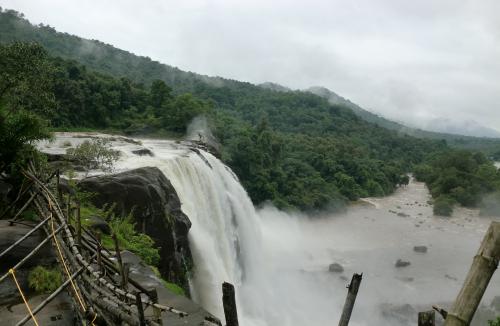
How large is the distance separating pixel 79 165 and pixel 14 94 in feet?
14.8

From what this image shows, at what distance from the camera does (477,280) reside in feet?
7.85

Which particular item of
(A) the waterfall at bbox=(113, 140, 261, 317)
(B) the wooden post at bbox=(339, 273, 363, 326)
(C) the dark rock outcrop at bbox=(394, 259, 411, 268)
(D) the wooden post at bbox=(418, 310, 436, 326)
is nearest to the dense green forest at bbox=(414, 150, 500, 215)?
(C) the dark rock outcrop at bbox=(394, 259, 411, 268)

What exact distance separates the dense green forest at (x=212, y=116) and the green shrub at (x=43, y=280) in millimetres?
3518

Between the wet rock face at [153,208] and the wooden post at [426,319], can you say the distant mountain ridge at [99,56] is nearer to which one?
the wet rock face at [153,208]

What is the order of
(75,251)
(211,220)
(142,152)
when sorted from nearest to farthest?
(75,251) → (211,220) → (142,152)

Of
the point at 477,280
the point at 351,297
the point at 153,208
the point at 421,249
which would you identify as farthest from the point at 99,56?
the point at 477,280

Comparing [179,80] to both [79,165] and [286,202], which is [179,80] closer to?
[286,202]

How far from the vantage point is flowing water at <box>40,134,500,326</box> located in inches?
726

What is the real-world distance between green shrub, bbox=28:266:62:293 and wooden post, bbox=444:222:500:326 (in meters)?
6.84

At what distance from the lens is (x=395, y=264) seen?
107 feet

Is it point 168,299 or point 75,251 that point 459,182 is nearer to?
point 168,299

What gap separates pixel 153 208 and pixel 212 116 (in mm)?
28860

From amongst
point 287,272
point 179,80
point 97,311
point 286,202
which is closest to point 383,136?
point 179,80

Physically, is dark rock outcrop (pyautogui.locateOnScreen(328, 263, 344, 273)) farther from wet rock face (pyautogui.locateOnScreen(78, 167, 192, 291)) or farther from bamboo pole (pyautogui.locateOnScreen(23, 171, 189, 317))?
bamboo pole (pyautogui.locateOnScreen(23, 171, 189, 317))
